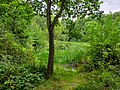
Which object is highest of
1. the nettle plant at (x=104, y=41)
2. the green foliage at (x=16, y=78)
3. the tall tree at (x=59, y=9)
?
the tall tree at (x=59, y=9)

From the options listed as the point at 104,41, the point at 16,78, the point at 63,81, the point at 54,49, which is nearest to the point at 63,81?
the point at 63,81

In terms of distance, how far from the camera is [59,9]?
6.25m

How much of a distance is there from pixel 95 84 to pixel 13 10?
379 centimetres

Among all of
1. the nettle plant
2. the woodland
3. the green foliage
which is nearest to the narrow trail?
the woodland

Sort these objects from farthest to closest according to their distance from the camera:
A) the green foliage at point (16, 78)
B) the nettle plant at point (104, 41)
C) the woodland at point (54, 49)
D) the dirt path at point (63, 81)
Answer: the nettle plant at point (104, 41), the dirt path at point (63, 81), the woodland at point (54, 49), the green foliage at point (16, 78)

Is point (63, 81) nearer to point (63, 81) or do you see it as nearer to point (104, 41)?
point (63, 81)

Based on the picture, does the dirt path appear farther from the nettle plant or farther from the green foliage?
the nettle plant

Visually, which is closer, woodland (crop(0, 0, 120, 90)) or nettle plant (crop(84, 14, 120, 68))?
woodland (crop(0, 0, 120, 90))

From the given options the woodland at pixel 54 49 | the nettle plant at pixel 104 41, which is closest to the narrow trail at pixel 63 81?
the woodland at pixel 54 49

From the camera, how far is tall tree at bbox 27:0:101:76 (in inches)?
233

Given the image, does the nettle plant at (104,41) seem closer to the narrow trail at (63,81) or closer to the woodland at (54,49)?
the woodland at (54,49)

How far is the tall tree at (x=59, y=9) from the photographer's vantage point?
Answer: 19.4 ft

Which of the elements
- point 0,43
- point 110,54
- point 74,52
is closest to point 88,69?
point 110,54

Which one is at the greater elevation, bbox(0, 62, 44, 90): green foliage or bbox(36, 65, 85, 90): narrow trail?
bbox(0, 62, 44, 90): green foliage
